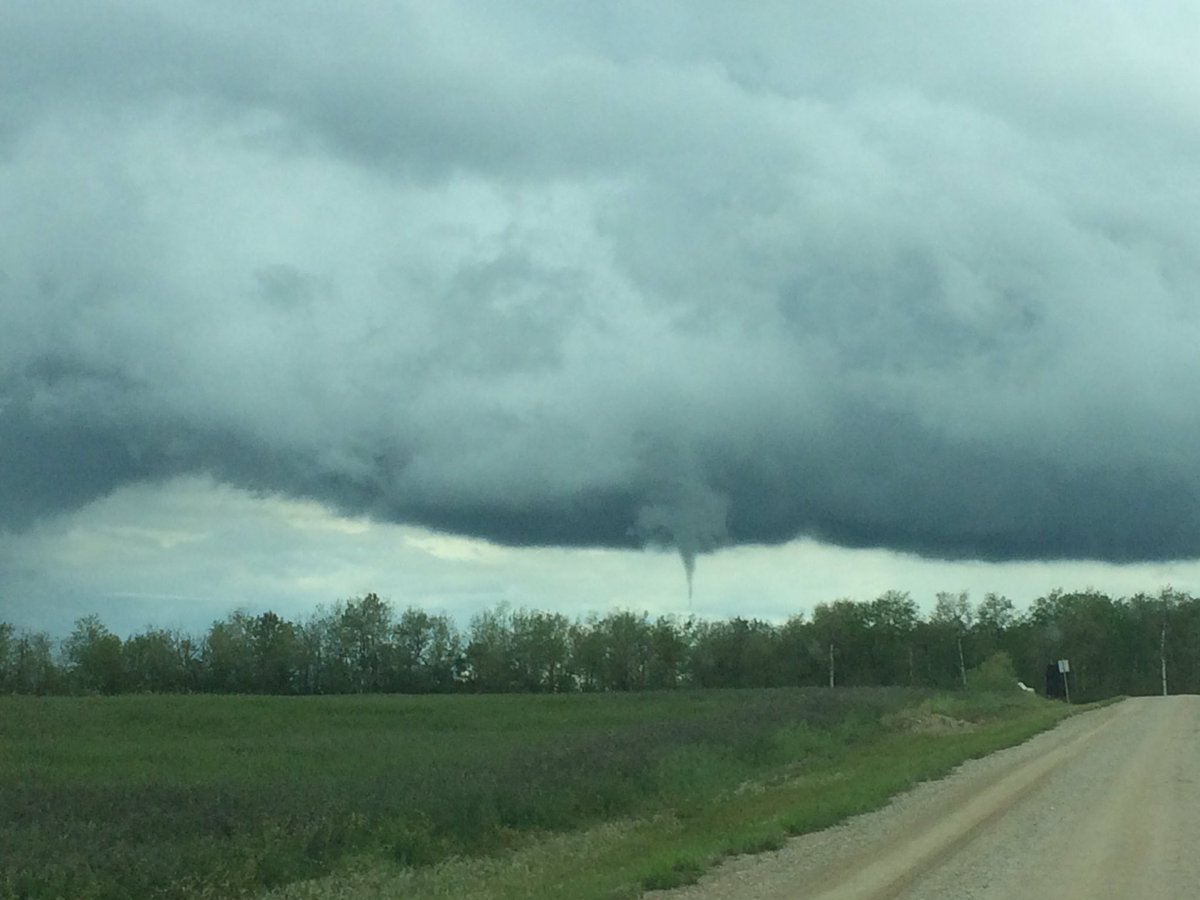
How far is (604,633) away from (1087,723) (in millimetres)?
104088

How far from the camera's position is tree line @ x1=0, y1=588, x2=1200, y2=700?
141 m

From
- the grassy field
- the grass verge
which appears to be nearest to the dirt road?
the grass verge

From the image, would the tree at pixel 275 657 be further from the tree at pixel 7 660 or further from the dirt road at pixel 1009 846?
the dirt road at pixel 1009 846

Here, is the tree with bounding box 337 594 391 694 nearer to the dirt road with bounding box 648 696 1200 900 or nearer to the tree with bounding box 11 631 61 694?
the tree with bounding box 11 631 61 694

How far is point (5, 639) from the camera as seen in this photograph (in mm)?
130125

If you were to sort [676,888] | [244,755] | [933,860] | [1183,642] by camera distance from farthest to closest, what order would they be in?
[1183,642], [244,755], [933,860], [676,888]

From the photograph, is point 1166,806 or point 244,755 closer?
point 1166,806

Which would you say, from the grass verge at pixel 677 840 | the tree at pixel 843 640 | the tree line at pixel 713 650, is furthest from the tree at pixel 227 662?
the grass verge at pixel 677 840

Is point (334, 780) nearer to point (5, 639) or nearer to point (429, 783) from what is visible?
point (429, 783)

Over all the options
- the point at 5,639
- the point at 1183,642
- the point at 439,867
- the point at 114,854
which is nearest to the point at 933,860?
the point at 439,867

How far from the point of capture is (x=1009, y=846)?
18.2m

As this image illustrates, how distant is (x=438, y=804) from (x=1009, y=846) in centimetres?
969

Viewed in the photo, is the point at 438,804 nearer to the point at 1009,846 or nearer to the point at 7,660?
the point at 1009,846

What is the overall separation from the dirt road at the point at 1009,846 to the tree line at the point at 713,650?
114958 millimetres
